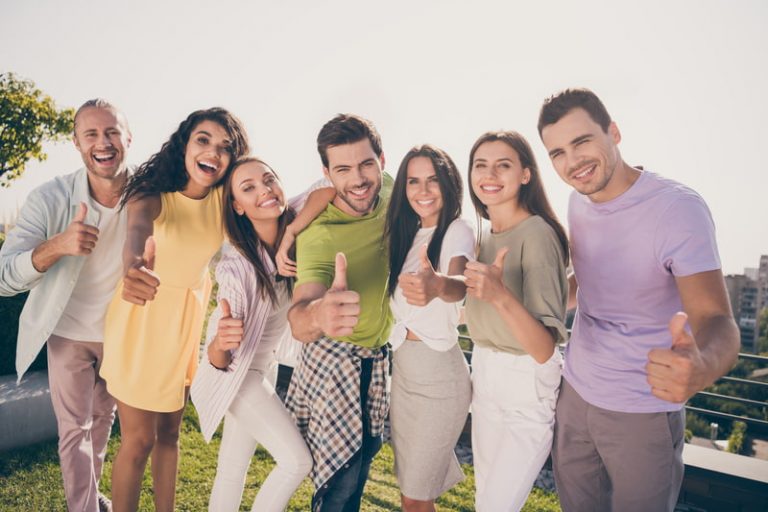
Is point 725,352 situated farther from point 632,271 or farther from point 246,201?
point 246,201

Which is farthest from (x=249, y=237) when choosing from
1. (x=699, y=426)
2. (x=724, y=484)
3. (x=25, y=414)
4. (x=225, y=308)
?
(x=699, y=426)

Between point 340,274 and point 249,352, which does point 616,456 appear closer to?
point 340,274

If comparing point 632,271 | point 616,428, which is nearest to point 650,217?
point 632,271

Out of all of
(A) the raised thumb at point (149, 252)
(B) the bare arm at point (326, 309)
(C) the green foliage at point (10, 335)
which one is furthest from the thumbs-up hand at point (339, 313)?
(C) the green foliage at point (10, 335)

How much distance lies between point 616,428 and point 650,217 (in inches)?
34.6

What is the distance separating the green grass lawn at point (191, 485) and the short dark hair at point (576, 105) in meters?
2.85

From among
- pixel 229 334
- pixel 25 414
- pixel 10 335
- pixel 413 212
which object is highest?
pixel 413 212

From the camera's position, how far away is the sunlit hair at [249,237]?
267 cm

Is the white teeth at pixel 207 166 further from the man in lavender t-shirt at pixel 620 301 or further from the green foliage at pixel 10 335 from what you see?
the green foliage at pixel 10 335

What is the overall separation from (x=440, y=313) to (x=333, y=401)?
62 centimetres

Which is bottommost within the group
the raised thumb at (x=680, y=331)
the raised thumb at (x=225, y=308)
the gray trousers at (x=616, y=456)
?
the gray trousers at (x=616, y=456)

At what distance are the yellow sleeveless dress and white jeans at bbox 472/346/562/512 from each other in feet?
5.35

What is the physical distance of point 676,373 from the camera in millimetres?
1529

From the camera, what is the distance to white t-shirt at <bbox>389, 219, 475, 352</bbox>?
7.90 ft
